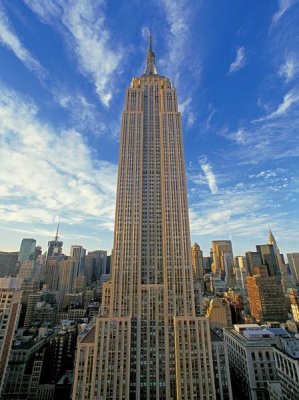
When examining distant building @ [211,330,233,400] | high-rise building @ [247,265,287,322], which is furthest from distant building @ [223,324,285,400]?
high-rise building @ [247,265,287,322]

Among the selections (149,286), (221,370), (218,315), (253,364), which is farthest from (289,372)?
(218,315)

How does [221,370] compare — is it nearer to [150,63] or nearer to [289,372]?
[289,372]

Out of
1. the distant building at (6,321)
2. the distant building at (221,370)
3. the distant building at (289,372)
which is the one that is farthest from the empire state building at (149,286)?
the distant building at (6,321)

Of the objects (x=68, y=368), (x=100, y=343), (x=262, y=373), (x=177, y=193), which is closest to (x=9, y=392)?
(x=68, y=368)

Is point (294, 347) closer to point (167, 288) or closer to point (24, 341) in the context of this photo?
point (167, 288)

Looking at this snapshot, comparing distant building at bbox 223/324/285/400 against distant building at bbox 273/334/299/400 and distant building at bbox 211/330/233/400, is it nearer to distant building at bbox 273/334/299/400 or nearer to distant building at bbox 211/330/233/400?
distant building at bbox 211/330/233/400

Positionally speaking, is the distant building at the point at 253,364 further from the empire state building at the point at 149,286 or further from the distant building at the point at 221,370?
the empire state building at the point at 149,286
